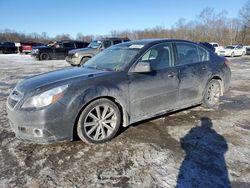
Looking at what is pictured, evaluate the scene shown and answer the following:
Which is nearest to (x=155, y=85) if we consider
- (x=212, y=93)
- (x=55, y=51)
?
(x=212, y=93)

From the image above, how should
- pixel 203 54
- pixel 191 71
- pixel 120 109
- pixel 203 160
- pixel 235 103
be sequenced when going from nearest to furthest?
pixel 203 160 → pixel 120 109 → pixel 191 71 → pixel 203 54 → pixel 235 103

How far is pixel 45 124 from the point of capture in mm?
3588

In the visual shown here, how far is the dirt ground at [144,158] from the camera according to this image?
300cm

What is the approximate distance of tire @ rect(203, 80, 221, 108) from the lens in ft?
19.0

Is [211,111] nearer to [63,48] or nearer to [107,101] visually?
[107,101]

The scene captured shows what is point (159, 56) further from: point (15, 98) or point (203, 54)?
point (15, 98)

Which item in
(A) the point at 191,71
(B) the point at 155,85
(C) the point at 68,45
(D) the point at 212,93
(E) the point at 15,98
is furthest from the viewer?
(C) the point at 68,45

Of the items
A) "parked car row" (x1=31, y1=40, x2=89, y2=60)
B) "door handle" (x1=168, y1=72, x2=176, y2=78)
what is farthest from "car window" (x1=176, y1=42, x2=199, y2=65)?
"parked car row" (x1=31, y1=40, x2=89, y2=60)

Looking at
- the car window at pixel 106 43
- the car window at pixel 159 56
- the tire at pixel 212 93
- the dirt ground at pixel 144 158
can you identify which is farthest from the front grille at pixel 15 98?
the car window at pixel 106 43

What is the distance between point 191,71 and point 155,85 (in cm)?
107

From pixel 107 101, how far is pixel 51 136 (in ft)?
3.24

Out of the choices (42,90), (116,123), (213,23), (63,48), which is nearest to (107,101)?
(116,123)

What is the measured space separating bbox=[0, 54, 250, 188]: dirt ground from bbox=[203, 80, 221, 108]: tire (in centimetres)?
93

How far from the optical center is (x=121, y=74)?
422 centimetres
